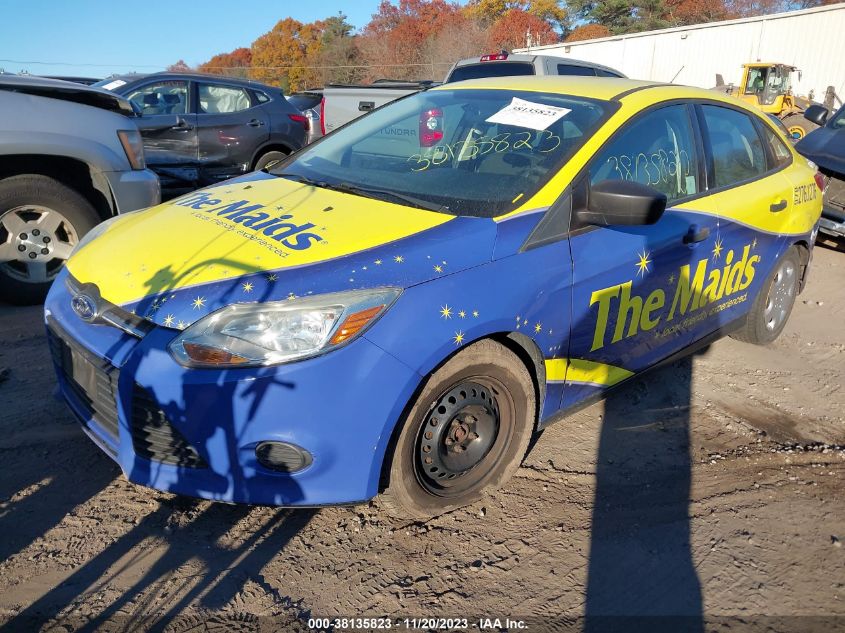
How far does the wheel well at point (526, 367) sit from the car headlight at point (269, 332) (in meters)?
0.33

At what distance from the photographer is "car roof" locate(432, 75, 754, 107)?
3.19 metres

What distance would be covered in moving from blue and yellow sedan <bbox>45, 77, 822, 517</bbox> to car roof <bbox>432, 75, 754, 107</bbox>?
0.07 ft

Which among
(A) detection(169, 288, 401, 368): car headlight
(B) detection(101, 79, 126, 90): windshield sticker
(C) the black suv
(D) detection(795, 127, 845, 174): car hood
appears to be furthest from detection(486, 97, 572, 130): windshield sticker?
(B) detection(101, 79, 126, 90): windshield sticker

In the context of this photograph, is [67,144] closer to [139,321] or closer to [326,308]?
[139,321]

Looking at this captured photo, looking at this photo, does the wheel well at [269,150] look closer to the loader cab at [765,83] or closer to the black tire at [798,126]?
the black tire at [798,126]

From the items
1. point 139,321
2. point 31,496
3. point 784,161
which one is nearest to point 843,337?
point 784,161

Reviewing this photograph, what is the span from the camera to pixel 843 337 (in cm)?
479

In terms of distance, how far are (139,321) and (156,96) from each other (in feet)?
21.3

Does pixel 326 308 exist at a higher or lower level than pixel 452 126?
lower

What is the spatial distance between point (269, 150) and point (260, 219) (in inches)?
248

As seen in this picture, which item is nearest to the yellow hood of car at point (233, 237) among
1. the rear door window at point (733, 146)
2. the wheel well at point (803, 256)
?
the rear door window at point (733, 146)

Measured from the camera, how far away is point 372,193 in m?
2.89

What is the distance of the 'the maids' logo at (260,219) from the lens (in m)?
2.44

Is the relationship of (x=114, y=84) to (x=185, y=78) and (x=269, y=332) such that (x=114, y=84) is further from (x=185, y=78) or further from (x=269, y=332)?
(x=269, y=332)
